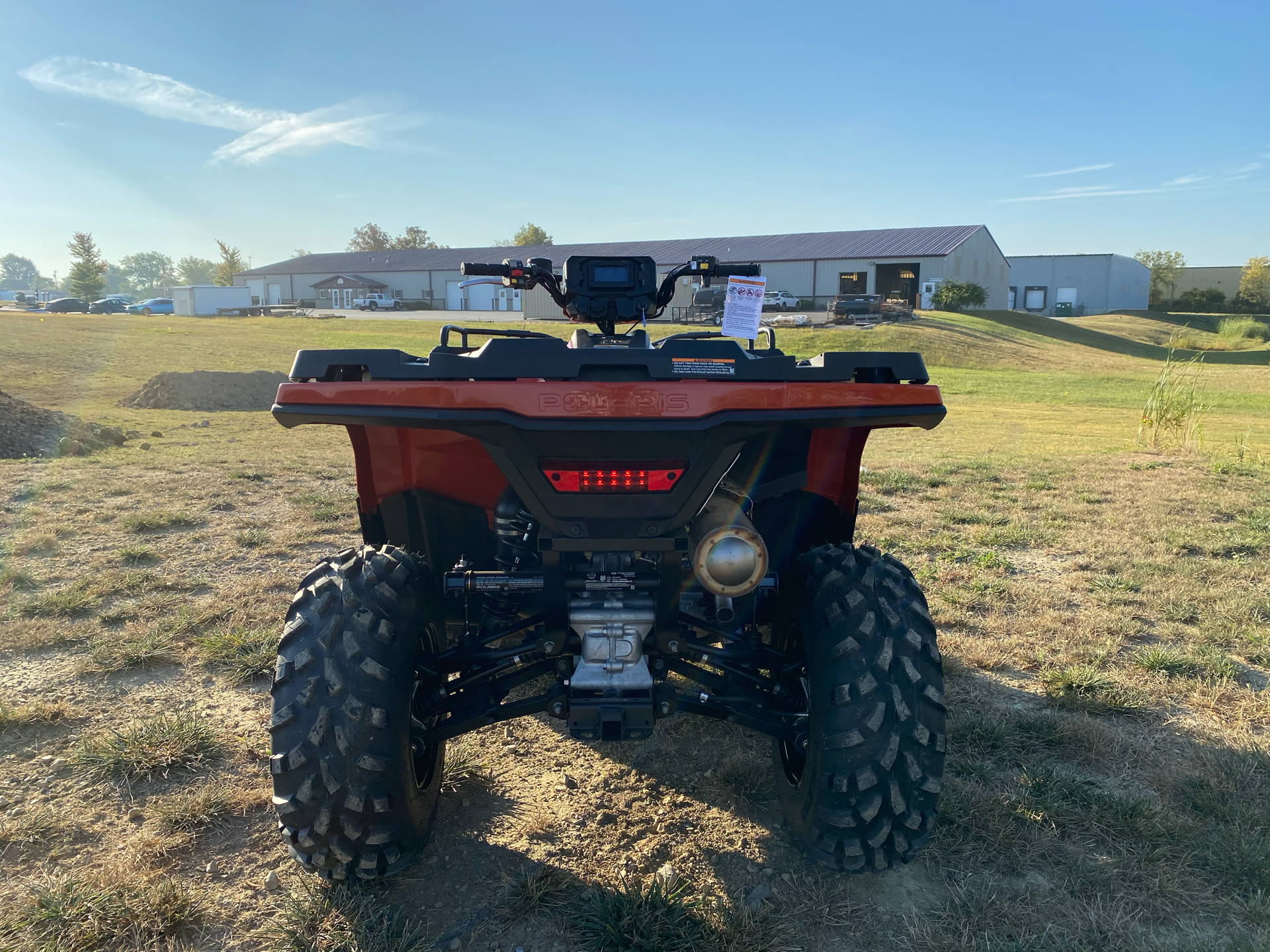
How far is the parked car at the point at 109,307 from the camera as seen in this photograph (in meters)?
58.7

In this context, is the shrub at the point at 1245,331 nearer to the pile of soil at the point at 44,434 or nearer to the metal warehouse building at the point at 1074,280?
the metal warehouse building at the point at 1074,280

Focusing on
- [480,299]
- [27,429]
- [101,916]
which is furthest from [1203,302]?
[101,916]

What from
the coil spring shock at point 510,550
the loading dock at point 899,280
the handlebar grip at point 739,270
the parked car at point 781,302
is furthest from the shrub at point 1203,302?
the coil spring shock at point 510,550

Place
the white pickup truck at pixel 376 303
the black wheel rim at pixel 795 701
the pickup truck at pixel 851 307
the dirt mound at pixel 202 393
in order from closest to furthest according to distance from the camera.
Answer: the black wheel rim at pixel 795 701 < the dirt mound at pixel 202 393 < the pickup truck at pixel 851 307 < the white pickup truck at pixel 376 303

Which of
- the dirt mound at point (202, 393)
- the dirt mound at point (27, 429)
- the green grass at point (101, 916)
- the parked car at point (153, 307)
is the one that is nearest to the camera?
the green grass at point (101, 916)

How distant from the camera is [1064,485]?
8.28 m

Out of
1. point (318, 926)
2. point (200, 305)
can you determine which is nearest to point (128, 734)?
point (318, 926)

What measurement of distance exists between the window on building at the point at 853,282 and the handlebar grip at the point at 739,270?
165ft

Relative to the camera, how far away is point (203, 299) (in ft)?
195

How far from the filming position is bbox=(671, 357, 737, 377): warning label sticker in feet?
7.00

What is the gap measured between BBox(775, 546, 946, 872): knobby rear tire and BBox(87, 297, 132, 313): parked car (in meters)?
66.7

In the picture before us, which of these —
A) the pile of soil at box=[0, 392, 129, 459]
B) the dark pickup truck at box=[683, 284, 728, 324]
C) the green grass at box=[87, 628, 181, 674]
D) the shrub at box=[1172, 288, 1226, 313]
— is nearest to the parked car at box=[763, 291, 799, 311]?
the dark pickup truck at box=[683, 284, 728, 324]

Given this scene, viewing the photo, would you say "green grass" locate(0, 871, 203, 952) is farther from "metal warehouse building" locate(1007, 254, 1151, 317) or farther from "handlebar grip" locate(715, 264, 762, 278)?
"metal warehouse building" locate(1007, 254, 1151, 317)

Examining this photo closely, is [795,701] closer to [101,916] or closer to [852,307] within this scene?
[101,916]
